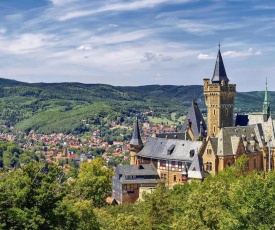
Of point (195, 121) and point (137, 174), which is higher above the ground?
point (195, 121)

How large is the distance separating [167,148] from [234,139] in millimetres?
16098

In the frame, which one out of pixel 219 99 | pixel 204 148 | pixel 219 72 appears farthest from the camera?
pixel 219 72

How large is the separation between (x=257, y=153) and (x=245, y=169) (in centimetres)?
552

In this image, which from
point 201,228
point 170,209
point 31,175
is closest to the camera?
point 31,175

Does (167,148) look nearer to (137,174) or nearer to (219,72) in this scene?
(137,174)

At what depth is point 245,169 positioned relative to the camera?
9706cm

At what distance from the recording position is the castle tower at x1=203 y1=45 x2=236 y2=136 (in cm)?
10831

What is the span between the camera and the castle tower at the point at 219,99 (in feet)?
355

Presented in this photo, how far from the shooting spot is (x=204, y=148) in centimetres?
9556

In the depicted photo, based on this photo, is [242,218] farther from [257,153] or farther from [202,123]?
[202,123]

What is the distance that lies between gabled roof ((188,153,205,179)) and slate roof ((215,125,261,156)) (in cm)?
411

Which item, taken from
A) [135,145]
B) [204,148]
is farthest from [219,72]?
[135,145]

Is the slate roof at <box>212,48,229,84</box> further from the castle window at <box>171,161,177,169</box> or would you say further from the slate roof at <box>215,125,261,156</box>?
the castle window at <box>171,161,177,169</box>

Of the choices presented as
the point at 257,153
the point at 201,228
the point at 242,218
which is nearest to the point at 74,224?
the point at 201,228
